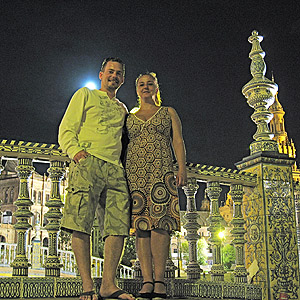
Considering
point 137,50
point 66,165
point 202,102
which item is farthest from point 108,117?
point 202,102

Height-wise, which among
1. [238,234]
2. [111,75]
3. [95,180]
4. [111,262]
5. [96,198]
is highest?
[111,75]

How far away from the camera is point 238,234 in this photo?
4.71 m

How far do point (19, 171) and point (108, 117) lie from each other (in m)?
0.95

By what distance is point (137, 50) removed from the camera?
2317cm

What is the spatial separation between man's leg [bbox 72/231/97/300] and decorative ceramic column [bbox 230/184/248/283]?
200cm

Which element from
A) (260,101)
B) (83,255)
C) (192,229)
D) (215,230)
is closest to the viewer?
(83,255)

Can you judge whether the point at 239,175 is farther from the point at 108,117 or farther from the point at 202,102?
the point at 202,102

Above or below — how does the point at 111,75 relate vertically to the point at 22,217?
above

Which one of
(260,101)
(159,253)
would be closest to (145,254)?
(159,253)

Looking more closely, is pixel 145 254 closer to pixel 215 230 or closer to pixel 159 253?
pixel 159 253

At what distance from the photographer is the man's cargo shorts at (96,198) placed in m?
3.15

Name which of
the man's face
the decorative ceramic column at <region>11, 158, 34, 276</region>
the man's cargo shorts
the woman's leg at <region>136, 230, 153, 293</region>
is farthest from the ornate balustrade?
the man's face

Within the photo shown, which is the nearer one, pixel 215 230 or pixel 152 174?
pixel 152 174

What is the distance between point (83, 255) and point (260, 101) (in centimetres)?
323
